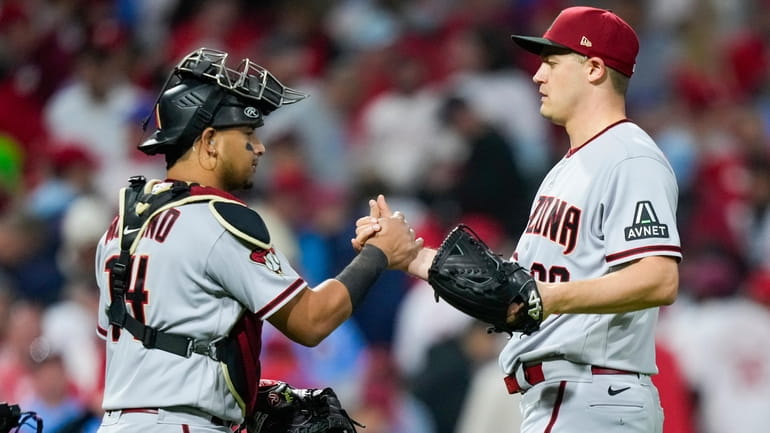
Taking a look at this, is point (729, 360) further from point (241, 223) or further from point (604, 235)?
point (241, 223)

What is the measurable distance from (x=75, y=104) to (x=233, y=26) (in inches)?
66.1

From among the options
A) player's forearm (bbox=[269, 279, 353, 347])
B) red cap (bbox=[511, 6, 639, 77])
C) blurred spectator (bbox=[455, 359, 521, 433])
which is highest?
red cap (bbox=[511, 6, 639, 77])

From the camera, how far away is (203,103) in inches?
178

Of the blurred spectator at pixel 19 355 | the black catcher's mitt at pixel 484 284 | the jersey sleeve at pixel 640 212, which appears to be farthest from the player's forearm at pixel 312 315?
the blurred spectator at pixel 19 355

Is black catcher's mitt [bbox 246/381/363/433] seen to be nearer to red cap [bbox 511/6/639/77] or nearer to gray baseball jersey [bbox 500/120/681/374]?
gray baseball jersey [bbox 500/120/681/374]

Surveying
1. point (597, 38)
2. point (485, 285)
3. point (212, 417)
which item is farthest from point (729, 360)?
point (212, 417)

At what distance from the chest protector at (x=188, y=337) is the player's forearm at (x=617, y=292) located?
0.94 m

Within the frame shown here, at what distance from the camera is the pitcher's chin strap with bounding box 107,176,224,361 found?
4324 millimetres

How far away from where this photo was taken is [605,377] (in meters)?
4.45

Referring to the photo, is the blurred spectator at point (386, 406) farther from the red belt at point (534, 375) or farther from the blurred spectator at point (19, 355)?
the red belt at point (534, 375)

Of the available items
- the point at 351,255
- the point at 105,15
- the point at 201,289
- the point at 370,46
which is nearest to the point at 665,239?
the point at 201,289

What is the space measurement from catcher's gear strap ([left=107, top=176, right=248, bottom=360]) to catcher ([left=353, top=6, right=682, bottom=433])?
2.41 ft

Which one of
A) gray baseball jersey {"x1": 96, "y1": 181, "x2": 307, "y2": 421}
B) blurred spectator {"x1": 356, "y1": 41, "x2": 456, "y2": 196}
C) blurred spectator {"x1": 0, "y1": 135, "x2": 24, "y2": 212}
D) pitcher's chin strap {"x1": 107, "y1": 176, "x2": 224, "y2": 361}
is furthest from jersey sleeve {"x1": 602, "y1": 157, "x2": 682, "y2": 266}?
blurred spectator {"x1": 0, "y1": 135, "x2": 24, "y2": 212}

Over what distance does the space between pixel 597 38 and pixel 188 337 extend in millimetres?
1667
